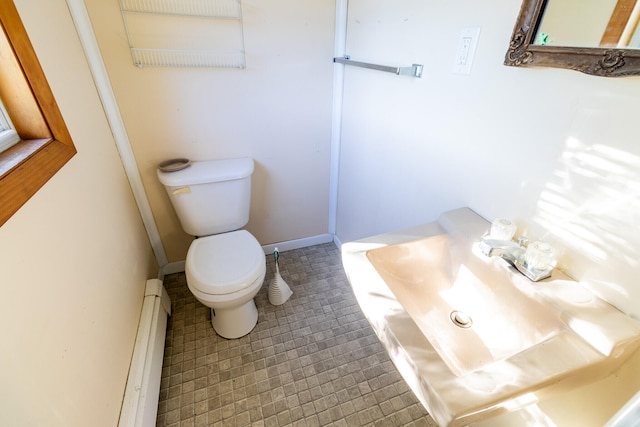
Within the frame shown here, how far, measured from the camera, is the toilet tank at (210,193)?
154cm

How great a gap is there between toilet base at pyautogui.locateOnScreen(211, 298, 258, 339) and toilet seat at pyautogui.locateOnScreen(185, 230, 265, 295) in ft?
0.73

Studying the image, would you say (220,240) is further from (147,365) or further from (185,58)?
(185,58)

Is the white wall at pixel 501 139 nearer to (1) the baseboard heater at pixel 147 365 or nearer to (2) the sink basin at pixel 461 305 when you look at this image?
(2) the sink basin at pixel 461 305

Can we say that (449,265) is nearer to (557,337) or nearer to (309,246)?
(557,337)

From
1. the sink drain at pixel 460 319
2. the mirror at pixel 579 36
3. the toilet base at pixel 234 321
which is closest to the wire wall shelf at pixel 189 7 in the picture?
the mirror at pixel 579 36

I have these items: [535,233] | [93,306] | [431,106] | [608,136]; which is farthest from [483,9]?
[93,306]

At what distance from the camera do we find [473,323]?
2.88 feet

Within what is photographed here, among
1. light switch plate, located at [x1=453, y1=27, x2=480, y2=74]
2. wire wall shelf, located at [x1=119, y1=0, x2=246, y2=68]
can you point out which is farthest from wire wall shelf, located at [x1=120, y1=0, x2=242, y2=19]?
light switch plate, located at [x1=453, y1=27, x2=480, y2=74]

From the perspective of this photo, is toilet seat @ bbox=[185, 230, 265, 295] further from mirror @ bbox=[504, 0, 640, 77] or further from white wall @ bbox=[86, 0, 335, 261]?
mirror @ bbox=[504, 0, 640, 77]

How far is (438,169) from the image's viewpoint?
3.67 feet

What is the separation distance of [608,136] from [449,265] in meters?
0.51

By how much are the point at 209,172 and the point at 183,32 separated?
66 cm

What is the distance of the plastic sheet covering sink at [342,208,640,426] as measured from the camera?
0.56 meters

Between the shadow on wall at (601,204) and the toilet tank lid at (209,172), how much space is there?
1368 millimetres
